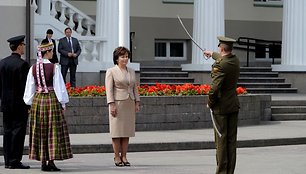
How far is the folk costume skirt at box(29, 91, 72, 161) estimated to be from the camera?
43.3ft

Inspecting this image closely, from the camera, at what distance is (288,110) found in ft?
76.9

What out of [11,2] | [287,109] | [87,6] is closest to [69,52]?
[11,2]

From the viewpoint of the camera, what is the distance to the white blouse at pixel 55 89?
13.2 metres

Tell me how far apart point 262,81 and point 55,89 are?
1622cm

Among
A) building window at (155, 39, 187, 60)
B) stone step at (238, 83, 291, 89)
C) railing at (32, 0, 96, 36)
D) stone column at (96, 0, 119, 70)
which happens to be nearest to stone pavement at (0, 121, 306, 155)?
stone column at (96, 0, 119, 70)

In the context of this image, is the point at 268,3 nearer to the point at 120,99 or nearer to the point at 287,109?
the point at 287,109

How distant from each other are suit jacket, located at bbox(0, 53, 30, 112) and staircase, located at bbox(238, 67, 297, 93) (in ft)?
47.4

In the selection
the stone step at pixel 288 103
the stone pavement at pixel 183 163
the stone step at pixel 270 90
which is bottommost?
the stone pavement at pixel 183 163

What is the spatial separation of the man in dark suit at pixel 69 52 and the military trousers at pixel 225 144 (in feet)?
40.5

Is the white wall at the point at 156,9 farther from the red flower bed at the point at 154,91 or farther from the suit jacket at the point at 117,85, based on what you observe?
the suit jacket at the point at 117,85

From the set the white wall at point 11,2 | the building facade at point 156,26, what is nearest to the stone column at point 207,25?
the building facade at point 156,26

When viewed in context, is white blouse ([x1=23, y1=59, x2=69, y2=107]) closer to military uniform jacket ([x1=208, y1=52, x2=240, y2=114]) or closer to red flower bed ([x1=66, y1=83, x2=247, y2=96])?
military uniform jacket ([x1=208, y1=52, x2=240, y2=114])

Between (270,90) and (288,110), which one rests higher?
(270,90)

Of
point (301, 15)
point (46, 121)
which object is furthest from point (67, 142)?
point (301, 15)
